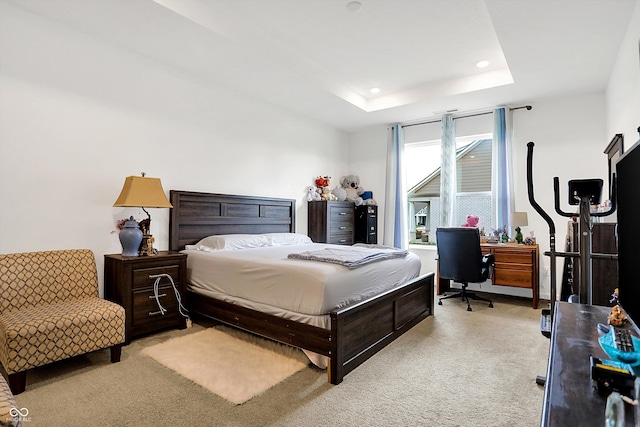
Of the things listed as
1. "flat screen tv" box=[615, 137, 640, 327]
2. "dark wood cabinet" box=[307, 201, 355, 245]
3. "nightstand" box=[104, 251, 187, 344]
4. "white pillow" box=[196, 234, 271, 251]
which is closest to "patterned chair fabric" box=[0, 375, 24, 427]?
"nightstand" box=[104, 251, 187, 344]

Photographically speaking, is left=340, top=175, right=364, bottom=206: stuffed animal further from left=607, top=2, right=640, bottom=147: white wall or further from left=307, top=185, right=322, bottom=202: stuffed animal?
left=607, top=2, right=640, bottom=147: white wall

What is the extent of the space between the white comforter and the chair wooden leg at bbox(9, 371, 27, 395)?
4.59ft

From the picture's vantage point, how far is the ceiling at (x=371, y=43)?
9.23 feet

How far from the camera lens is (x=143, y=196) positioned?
3.07 meters

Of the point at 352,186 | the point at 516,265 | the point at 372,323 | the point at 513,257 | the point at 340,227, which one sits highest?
the point at 352,186

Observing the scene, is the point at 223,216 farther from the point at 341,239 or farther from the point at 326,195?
the point at 341,239

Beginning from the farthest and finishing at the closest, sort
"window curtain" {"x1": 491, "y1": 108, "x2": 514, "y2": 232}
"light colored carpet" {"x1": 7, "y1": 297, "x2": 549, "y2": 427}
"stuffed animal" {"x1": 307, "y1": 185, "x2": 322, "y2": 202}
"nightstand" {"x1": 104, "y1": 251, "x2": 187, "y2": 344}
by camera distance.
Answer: "stuffed animal" {"x1": 307, "y1": 185, "x2": 322, "y2": 202} → "window curtain" {"x1": 491, "y1": 108, "x2": 514, "y2": 232} → "nightstand" {"x1": 104, "y1": 251, "x2": 187, "y2": 344} → "light colored carpet" {"x1": 7, "y1": 297, "x2": 549, "y2": 427}

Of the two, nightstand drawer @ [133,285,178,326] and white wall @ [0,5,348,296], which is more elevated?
white wall @ [0,5,348,296]

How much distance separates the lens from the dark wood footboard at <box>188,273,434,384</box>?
7.54 feet

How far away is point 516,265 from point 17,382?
5.00 meters

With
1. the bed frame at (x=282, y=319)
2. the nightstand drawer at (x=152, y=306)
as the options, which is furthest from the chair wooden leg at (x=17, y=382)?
the bed frame at (x=282, y=319)

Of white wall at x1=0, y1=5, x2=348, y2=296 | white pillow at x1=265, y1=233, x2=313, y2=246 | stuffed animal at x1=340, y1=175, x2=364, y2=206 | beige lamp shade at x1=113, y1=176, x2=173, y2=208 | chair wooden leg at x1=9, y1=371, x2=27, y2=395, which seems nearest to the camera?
chair wooden leg at x1=9, y1=371, x2=27, y2=395

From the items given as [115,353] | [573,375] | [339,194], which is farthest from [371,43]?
[115,353]

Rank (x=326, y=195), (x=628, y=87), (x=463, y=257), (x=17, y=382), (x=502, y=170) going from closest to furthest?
(x=17, y=382)
(x=628, y=87)
(x=463, y=257)
(x=502, y=170)
(x=326, y=195)
